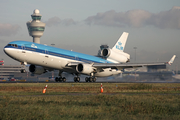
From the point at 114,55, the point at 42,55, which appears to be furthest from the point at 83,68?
the point at 114,55

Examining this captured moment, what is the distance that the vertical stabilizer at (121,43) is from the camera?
211ft

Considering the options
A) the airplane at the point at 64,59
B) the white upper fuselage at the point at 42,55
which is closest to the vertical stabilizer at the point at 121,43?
the airplane at the point at 64,59

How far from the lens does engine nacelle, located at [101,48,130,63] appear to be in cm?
6056

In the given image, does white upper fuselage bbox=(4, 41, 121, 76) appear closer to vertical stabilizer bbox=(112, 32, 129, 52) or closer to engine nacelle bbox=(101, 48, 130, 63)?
engine nacelle bbox=(101, 48, 130, 63)

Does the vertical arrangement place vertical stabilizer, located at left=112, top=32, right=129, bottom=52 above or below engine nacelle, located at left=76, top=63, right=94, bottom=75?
above

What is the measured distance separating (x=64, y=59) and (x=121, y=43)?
20686 millimetres

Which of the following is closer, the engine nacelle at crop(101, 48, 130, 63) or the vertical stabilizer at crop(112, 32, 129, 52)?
the engine nacelle at crop(101, 48, 130, 63)

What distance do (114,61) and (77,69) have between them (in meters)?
14.3

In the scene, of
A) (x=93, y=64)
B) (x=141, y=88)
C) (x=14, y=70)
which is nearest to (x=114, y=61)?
(x=93, y=64)

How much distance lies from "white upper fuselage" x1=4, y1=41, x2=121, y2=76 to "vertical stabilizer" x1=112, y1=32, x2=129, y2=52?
11422 mm

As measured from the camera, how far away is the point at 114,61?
62.2 metres

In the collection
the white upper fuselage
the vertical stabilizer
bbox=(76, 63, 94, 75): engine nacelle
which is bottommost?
bbox=(76, 63, 94, 75): engine nacelle

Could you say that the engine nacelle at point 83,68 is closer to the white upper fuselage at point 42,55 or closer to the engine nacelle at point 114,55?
the white upper fuselage at point 42,55

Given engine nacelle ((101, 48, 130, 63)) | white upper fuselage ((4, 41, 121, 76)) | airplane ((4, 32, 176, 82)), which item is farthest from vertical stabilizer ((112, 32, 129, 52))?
white upper fuselage ((4, 41, 121, 76))
